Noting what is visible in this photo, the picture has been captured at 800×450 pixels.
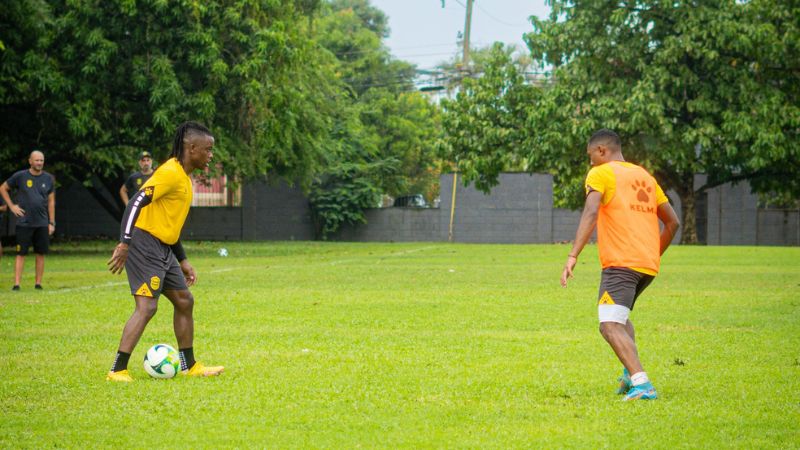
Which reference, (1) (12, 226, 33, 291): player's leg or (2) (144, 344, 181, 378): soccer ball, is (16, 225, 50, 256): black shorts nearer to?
(1) (12, 226, 33, 291): player's leg

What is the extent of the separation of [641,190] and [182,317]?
3.61 meters

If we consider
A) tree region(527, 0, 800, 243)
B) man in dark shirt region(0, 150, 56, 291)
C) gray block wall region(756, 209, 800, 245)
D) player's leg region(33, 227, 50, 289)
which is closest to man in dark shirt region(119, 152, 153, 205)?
man in dark shirt region(0, 150, 56, 291)

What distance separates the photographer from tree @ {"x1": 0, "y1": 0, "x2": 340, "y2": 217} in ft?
86.6

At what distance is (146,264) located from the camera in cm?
795

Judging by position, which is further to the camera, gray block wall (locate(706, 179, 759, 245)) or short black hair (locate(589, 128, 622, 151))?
gray block wall (locate(706, 179, 759, 245))

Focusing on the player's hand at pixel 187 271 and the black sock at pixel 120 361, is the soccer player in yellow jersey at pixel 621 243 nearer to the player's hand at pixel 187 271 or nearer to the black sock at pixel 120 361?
the player's hand at pixel 187 271

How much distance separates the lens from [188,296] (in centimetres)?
829

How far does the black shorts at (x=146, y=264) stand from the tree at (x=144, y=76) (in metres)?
18.6

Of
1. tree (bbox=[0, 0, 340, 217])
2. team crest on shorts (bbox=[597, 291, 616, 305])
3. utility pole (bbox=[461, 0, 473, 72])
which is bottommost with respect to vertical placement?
team crest on shorts (bbox=[597, 291, 616, 305])

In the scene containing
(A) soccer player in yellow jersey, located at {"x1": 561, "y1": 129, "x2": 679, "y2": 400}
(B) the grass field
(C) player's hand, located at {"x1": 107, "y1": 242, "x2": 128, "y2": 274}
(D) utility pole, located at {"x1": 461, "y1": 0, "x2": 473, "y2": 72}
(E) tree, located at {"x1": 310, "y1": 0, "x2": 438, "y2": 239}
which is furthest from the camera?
(E) tree, located at {"x1": 310, "y1": 0, "x2": 438, "y2": 239}

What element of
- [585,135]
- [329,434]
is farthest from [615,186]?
[585,135]

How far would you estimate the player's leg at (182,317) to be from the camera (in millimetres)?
8180

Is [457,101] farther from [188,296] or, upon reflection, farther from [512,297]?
[188,296]

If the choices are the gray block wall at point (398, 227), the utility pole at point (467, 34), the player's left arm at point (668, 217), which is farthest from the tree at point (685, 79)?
the player's left arm at point (668, 217)
